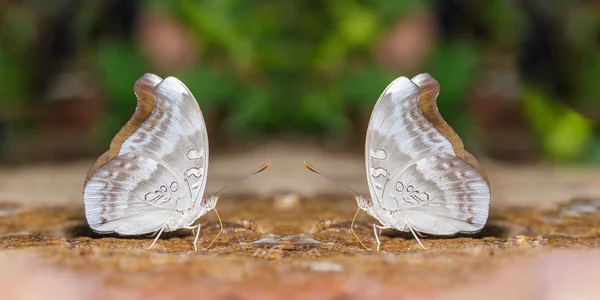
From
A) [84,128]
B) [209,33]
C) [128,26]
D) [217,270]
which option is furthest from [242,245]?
[84,128]

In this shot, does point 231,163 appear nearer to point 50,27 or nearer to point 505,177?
point 505,177

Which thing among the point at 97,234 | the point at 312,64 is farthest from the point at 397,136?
the point at 312,64

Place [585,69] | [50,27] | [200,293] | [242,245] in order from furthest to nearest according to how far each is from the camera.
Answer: [50,27], [585,69], [242,245], [200,293]

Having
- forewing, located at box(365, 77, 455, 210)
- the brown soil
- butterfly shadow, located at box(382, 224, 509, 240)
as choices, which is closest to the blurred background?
the brown soil

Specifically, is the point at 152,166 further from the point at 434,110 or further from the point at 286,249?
the point at 434,110

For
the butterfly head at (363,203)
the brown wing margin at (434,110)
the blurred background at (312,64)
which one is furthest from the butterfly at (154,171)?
the blurred background at (312,64)

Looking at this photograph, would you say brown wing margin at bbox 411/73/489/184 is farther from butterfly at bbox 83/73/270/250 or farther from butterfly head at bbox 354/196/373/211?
butterfly at bbox 83/73/270/250
